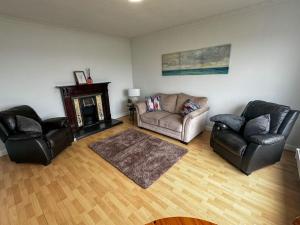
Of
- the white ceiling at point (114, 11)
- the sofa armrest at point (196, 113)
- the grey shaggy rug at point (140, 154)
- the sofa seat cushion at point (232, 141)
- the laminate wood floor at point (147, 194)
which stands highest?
the white ceiling at point (114, 11)

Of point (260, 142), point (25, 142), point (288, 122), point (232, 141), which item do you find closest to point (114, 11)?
point (25, 142)

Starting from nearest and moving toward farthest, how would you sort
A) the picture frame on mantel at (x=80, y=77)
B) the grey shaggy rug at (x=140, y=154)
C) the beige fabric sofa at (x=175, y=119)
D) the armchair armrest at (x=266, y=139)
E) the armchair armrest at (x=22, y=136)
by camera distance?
1. the armchair armrest at (x=266, y=139)
2. the grey shaggy rug at (x=140, y=154)
3. the armchair armrest at (x=22, y=136)
4. the beige fabric sofa at (x=175, y=119)
5. the picture frame on mantel at (x=80, y=77)

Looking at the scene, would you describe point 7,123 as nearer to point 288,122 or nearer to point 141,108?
point 141,108

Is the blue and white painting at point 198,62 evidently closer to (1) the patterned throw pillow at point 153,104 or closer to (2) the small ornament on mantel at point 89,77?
(1) the patterned throw pillow at point 153,104

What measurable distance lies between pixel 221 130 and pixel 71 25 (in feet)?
12.1

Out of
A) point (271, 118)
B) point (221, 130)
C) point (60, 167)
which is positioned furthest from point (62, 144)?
point (271, 118)

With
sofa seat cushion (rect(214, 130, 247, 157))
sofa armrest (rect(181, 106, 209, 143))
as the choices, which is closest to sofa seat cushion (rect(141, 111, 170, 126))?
sofa armrest (rect(181, 106, 209, 143))

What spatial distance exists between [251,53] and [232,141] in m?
1.69

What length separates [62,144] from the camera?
2660mm

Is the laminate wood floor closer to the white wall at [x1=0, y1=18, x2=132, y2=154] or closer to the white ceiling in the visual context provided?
the white wall at [x1=0, y1=18, x2=132, y2=154]

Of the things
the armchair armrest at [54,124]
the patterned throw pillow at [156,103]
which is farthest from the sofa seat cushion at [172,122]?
the armchair armrest at [54,124]

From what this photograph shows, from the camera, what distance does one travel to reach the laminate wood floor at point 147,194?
1.49 metres

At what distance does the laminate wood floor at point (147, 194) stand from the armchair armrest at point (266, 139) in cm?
Result: 51

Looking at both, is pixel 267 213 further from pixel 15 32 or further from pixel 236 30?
pixel 15 32
